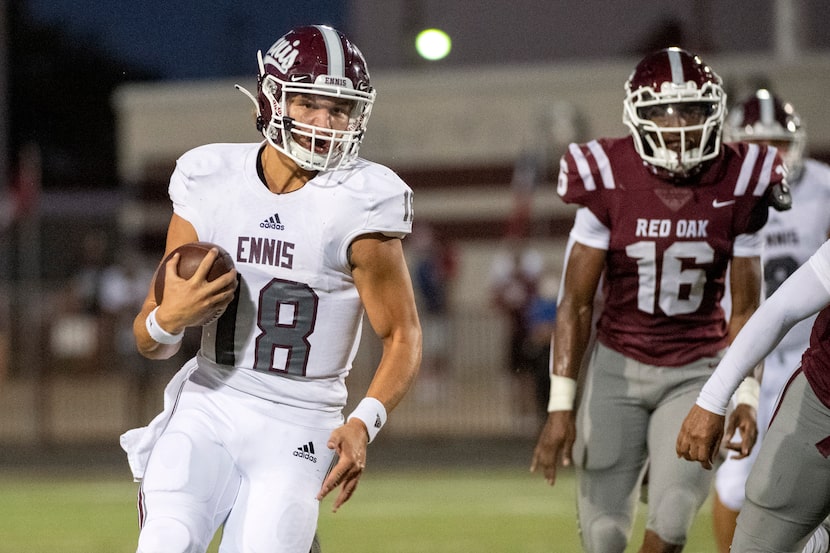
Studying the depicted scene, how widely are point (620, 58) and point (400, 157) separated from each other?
15.8ft

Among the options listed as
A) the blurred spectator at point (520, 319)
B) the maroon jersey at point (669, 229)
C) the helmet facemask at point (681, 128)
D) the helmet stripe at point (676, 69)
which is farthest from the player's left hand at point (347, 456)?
the blurred spectator at point (520, 319)

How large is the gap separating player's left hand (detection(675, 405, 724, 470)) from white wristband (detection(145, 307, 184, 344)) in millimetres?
1497

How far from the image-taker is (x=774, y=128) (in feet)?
19.6

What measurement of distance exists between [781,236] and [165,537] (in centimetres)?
332

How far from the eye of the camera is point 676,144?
4.64 meters

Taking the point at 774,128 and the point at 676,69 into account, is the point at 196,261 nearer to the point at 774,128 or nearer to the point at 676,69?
the point at 676,69

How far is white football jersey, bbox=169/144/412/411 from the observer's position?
3957mm

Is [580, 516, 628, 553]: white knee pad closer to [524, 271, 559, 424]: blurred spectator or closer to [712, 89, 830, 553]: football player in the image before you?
[712, 89, 830, 553]: football player

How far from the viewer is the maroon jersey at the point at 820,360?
12.6 feet

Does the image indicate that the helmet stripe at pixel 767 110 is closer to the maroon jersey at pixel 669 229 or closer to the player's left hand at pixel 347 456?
the maroon jersey at pixel 669 229

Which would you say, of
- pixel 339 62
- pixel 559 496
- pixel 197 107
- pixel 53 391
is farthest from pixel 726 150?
pixel 197 107

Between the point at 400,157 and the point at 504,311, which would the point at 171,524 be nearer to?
the point at 504,311

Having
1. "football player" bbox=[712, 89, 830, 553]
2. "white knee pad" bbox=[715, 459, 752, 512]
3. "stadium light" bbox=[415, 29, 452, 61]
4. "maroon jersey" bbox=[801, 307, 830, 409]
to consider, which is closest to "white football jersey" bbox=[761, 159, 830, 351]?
"football player" bbox=[712, 89, 830, 553]

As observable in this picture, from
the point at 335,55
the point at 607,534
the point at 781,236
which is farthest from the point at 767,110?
the point at 335,55
